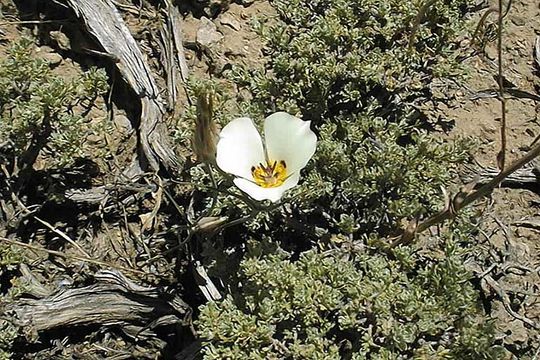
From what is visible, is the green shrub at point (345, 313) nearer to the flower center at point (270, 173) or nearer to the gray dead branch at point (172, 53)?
the flower center at point (270, 173)

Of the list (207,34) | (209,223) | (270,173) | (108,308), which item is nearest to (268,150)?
(270,173)

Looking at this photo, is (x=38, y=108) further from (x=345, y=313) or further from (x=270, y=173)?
(x=345, y=313)

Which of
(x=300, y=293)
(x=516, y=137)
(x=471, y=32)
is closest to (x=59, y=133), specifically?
(x=300, y=293)

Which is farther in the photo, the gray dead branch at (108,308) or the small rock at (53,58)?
the small rock at (53,58)

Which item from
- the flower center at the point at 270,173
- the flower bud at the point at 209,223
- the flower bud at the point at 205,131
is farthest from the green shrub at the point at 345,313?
the flower bud at the point at 205,131

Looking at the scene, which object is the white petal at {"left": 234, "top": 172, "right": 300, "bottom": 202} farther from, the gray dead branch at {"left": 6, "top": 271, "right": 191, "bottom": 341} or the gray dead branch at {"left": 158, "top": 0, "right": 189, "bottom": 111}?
the gray dead branch at {"left": 158, "top": 0, "right": 189, "bottom": 111}

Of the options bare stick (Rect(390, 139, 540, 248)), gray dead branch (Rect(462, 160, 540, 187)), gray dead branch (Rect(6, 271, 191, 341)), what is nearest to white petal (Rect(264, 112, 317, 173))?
bare stick (Rect(390, 139, 540, 248))
